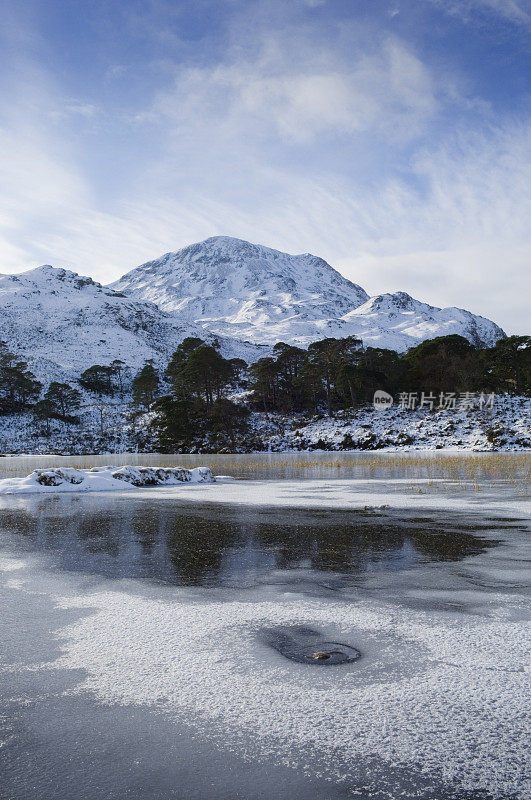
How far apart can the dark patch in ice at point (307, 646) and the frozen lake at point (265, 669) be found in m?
0.02

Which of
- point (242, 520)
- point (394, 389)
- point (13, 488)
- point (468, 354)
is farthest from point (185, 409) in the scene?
point (242, 520)

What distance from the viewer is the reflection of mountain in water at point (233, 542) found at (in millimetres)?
6418

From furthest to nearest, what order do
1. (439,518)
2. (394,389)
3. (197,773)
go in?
1. (394,389)
2. (439,518)
3. (197,773)

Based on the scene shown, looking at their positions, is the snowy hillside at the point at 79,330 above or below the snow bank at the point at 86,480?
above

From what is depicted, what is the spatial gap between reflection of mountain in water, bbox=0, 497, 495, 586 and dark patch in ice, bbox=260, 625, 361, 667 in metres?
1.62

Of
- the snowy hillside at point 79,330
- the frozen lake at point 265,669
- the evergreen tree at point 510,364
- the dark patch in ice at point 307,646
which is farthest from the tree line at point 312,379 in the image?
the dark patch in ice at point 307,646

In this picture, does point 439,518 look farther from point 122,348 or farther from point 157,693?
point 122,348

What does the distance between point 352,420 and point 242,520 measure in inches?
2005

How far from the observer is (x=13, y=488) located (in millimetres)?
18203

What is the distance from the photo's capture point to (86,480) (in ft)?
63.4
